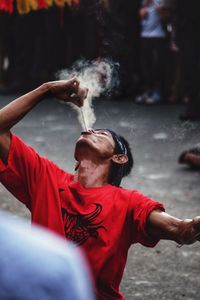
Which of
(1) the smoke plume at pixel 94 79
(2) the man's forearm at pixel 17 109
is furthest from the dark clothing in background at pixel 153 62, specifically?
(2) the man's forearm at pixel 17 109

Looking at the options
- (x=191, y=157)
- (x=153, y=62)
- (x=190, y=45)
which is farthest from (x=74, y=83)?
(x=153, y=62)

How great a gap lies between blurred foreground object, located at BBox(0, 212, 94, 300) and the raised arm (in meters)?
1.81

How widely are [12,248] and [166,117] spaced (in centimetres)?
797

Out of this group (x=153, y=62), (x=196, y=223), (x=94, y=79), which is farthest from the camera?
(x=153, y=62)

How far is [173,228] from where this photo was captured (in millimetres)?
2539

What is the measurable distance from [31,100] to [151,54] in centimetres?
735

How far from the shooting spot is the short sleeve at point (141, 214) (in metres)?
2.61

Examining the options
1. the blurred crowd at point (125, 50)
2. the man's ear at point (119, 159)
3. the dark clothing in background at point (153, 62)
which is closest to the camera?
the man's ear at point (119, 159)

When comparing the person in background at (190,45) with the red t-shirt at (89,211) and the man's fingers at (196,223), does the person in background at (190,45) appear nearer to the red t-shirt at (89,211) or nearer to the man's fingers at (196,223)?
the red t-shirt at (89,211)

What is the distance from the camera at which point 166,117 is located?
8.88 metres

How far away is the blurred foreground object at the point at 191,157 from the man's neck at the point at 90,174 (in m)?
3.98

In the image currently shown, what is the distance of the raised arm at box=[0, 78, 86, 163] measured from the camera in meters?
2.78

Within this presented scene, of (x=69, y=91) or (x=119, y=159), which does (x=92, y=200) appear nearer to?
(x=119, y=159)

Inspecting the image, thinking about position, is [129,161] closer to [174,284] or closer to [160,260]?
[174,284]
